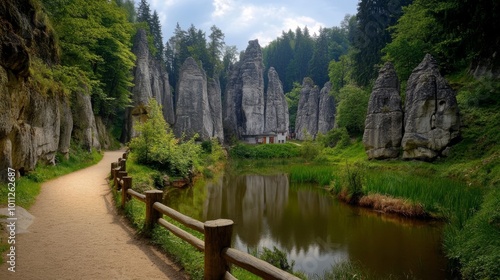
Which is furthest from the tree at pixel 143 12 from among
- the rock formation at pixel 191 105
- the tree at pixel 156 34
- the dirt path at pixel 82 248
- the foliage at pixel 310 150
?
the dirt path at pixel 82 248

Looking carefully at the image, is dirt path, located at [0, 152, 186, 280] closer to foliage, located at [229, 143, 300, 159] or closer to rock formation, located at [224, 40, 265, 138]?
foliage, located at [229, 143, 300, 159]

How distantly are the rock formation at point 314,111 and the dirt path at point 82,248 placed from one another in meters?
46.4

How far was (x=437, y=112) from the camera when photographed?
1859 centimetres

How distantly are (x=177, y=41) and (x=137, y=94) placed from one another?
2098 cm

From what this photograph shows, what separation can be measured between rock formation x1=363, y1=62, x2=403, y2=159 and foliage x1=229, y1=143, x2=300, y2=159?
16.3m

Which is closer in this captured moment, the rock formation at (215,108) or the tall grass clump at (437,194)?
the tall grass clump at (437,194)

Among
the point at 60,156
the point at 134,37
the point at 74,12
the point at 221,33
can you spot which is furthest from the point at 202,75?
the point at 60,156

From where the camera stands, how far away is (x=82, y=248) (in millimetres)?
5609

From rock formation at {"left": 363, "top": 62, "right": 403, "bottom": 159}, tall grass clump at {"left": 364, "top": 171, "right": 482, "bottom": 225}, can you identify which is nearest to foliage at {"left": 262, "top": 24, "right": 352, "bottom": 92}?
rock formation at {"left": 363, "top": 62, "right": 403, "bottom": 159}

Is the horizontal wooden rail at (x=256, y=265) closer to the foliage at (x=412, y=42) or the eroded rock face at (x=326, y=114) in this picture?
the foliage at (x=412, y=42)

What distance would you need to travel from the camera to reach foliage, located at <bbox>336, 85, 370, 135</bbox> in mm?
31781

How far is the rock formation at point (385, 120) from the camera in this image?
21.7m

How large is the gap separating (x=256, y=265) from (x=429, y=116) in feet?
63.8

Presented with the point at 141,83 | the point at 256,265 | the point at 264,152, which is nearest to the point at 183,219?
the point at 256,265
